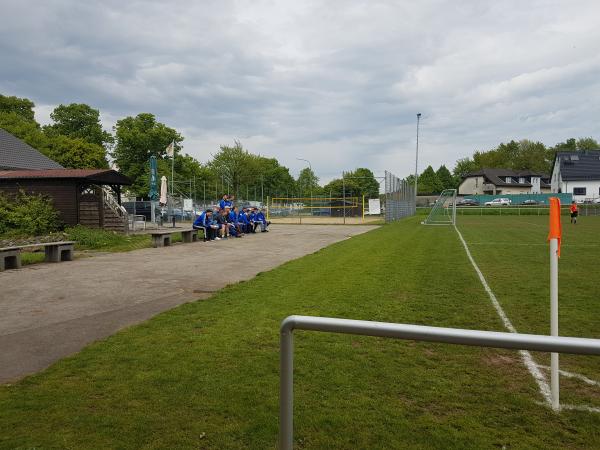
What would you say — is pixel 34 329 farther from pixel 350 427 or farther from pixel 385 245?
pixel 385 245

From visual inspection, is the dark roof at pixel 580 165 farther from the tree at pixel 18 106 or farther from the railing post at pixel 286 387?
the railing post at pixel 286 387

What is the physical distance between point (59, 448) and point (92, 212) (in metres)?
19.2

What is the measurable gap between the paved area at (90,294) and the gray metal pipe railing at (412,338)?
11.5ft

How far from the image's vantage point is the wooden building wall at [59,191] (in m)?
19.9

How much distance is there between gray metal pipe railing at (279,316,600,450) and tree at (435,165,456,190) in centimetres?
11597

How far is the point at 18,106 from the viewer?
54.0 meters

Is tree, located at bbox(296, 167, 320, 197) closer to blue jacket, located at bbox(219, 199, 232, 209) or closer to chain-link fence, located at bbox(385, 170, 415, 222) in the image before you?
chain-link fence, located at bbox(385, 170, 415, 222)

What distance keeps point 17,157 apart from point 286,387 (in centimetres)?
3698

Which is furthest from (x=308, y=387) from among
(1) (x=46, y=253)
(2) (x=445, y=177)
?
(2) (x=445, y=177)

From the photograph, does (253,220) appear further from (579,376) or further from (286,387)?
(286,387)

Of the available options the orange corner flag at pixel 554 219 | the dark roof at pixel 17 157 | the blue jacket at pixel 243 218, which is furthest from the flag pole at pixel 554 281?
the dark roof at pixel 17 157

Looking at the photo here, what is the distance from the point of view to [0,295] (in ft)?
27.8

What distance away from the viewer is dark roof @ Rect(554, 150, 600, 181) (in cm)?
6914

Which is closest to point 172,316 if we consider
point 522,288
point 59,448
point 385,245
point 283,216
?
point 59,448
